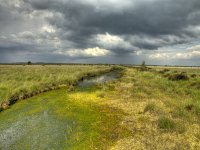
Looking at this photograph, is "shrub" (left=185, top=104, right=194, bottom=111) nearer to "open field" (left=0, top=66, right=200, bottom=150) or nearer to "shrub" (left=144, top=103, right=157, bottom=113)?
"open field" (left=0, top=66, right=200, bottom=150)

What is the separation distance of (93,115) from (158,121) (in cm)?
527

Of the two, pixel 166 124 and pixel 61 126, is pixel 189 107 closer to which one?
pixel 166 124

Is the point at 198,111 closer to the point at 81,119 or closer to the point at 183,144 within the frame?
the point at 183,144

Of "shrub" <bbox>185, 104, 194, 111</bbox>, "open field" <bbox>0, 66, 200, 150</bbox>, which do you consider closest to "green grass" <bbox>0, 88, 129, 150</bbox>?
"open field" <bbox>0, 66, 200, 150</bbox>

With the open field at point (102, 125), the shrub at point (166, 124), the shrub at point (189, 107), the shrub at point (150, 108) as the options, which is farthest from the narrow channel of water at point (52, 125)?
the shrub at point (189, 107)

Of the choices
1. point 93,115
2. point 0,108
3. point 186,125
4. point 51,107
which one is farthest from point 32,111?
point 186,125

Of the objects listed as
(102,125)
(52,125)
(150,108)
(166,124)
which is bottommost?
(52,125)

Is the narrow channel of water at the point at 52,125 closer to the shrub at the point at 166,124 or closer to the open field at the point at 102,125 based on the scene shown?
the open field at the point at 102,125

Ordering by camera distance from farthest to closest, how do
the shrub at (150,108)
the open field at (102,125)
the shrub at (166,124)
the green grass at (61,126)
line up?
the shrub at (150,108)
the shrub at (166,124)
the green grass at (61,126)
the open field at (102,125)

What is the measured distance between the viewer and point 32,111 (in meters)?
21.0

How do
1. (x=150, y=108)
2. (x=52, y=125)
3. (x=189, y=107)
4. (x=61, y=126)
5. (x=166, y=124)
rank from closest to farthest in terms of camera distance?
(x=166, y=124)
(x=61, y=126)
(x=52, y=125)
(x=150, y=108)
(x=189, y=107)

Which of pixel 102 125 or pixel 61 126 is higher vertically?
pixel 102 125

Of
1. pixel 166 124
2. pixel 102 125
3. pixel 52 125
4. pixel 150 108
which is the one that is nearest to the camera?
pixel 166 124

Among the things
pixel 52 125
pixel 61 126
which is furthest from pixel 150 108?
pixel 52 125
